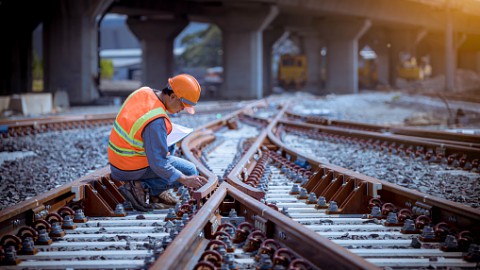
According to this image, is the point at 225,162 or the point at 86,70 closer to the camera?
the point at 225,162

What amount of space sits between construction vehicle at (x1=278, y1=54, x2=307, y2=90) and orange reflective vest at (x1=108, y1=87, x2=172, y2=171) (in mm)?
51269

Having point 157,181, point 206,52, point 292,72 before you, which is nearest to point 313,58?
point 292,72

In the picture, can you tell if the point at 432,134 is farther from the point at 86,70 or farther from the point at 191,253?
the point at 86,70

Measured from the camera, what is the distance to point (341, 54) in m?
47.2

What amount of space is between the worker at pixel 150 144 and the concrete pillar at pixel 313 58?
52978mm

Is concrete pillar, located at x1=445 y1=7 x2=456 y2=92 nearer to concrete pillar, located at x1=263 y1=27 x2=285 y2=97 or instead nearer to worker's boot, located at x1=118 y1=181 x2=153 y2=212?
concrete pillar, located at x1=263 y1=27 x2=285 y2=97

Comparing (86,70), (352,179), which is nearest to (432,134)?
(352,179)

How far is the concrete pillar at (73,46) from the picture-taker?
89.2ft

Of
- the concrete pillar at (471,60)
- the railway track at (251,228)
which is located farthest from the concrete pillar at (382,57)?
the railway track at (251,228)

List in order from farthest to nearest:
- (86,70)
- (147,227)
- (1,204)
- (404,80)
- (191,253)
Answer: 1. (404,80)
2. (86,70)
3. (1,204)
4. (147,227)
5. (191,253)

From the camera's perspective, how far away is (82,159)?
9.75 metres

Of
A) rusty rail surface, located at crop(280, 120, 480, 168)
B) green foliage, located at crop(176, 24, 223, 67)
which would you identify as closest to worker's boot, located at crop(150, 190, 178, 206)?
rusty rail surface, located at crop(280, 120, 480, 168)

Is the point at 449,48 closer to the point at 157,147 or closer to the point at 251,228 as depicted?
the point at 157,147

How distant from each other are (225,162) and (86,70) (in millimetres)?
20098
